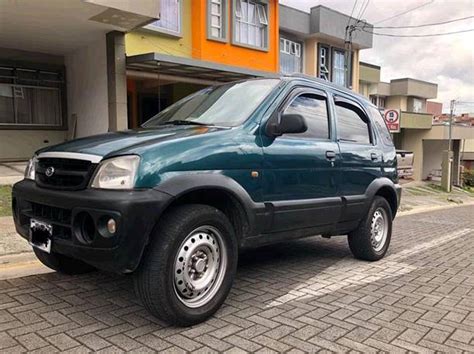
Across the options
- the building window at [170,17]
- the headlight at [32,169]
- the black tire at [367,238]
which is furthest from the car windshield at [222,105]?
the building window at [170,17]

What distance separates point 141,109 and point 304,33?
884 cm

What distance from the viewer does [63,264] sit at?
4.47 m

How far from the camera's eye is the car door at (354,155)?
503 cm

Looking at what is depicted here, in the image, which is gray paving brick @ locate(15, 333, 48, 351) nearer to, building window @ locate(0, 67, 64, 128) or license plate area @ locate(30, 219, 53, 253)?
license plate area @ locate(30, 219, 53, 253)

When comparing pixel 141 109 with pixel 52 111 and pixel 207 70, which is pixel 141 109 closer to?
pixel 52 111

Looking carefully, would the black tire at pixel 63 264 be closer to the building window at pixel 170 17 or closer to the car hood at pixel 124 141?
the car hood at pixel 124 141

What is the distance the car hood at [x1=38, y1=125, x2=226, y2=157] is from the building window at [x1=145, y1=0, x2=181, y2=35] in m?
10.5

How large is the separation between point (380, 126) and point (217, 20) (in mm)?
10638

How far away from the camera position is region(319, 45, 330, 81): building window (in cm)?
2266

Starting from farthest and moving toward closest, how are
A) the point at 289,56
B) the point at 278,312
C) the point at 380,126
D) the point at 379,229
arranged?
1. the point at 289,56
2. the point at 380,126
3. the point at 379,229
4. the point at 278,312

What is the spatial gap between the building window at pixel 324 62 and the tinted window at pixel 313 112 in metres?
18.5

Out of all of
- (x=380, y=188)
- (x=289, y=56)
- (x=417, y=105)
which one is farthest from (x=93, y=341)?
(x=417, y=105)

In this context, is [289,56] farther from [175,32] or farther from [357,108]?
[357,108]

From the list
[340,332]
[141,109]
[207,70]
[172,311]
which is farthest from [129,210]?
[141,109]
